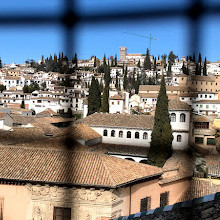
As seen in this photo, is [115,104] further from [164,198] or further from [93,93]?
[93,93]

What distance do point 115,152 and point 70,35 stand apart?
10.8m

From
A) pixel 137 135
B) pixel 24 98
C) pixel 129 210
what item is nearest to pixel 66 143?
pixel 129 210

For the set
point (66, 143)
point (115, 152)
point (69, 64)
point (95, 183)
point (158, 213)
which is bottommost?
point (115, 152)

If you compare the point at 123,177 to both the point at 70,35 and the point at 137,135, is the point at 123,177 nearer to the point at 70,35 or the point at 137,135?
the point at 70,35

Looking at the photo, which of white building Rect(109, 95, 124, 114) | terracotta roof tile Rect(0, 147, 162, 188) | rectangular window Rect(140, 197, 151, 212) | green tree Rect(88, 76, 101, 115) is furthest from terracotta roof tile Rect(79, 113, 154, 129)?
rectangular window Rect(140, 197, 151, 212)

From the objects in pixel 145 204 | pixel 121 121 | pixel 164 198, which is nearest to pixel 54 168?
pixel 145 204

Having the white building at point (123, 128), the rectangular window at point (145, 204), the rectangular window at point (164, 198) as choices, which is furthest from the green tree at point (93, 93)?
the white building at point (123, 128)

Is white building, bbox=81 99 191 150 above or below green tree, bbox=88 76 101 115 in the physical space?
below

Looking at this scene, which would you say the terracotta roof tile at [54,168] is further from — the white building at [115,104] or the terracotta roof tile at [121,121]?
the white building at [115,104]

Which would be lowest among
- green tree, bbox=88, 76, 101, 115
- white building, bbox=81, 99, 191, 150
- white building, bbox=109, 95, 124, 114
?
white building, bbox=81, 99, 191, 150

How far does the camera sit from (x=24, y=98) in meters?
18.7

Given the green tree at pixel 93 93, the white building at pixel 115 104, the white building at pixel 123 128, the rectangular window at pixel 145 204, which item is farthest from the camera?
the white building at pixel 115 104

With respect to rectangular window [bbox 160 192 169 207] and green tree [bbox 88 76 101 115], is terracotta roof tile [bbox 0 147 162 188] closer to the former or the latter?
rectangular window [bbox 160 192 169 207]

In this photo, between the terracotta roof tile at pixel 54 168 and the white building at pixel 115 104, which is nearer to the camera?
the terracotta roof tile at pixel 54 168
